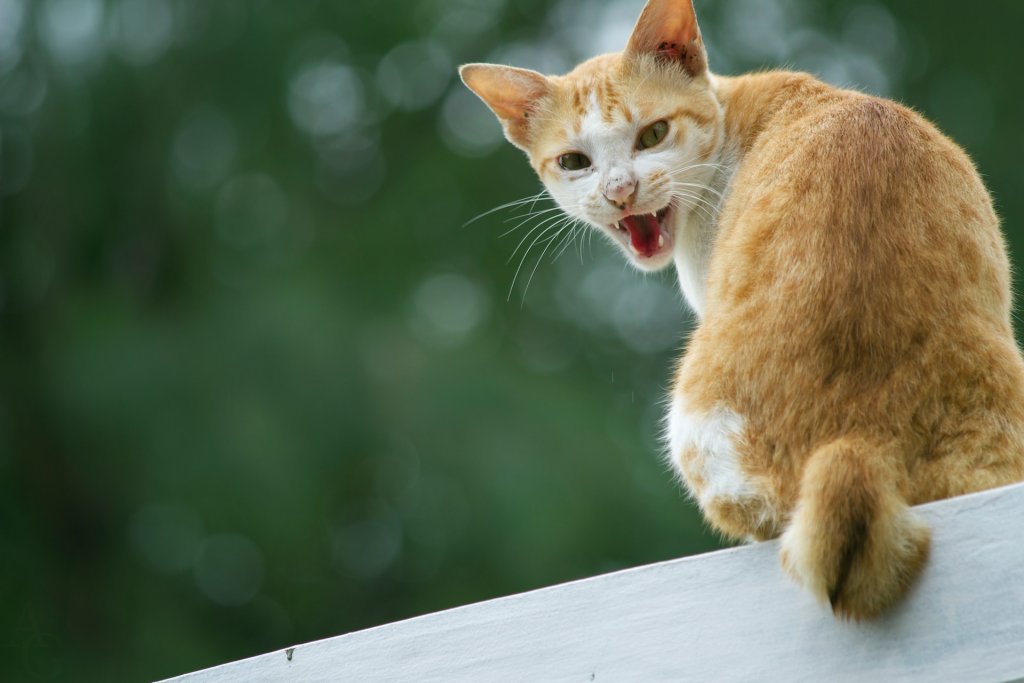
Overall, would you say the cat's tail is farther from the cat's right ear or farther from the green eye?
the cat's right ear

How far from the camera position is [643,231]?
2.39 metres

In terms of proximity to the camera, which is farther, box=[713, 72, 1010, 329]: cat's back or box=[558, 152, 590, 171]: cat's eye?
box=[558, 152, 590, 171]: cat's eye

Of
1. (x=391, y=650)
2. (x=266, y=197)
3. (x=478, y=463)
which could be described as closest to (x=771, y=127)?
(x=391, y=650)

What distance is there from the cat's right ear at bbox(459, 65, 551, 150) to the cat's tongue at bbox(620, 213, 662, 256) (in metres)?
0.37

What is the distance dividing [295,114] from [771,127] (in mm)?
4727

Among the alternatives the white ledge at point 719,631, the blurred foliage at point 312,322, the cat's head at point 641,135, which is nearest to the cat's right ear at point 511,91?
A: the cat's head at point 641,135

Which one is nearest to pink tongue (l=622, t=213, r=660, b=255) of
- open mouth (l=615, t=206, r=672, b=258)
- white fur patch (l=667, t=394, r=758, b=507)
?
open mouth (l=615, t=206, r=672, b=258)

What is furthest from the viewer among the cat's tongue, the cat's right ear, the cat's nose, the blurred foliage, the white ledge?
the blurred foliage

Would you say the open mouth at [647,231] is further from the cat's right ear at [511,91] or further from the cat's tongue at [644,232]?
the cat's right ear at [511,91]

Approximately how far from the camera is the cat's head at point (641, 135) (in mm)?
2277

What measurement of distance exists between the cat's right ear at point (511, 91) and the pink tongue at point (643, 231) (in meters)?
0.37

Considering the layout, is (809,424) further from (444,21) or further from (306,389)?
(444,21)

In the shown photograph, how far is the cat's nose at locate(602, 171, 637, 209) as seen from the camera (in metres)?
2.25

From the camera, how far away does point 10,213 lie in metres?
6.31
